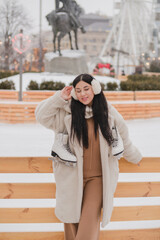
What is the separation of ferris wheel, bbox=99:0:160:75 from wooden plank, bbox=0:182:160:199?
2125 inches

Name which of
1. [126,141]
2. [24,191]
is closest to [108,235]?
[24,191]

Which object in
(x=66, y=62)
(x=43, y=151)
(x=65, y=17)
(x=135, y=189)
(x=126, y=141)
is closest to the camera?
(x=126, y=141)

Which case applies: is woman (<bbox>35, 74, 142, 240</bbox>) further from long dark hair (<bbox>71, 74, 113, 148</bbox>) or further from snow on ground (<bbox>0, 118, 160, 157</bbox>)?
snow on ground (<bbox>0, 118, 160, 157</bbox>)

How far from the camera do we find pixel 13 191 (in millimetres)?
2797

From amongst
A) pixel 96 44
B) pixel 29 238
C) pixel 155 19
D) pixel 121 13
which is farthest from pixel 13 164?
pixel 96 44

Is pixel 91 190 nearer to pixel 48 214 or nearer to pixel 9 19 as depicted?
pixel 48 214

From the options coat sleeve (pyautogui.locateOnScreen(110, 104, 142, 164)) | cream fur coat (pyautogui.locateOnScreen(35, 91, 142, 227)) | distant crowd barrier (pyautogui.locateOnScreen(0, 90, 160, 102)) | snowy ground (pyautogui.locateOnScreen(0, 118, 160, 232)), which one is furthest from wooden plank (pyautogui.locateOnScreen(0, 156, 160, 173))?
distant crowd barrier (pyautogui.locateOnScreen(0, 90, 160, 102))

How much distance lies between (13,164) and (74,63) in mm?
18964

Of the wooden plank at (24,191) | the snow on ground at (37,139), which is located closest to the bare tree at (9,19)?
the snow on ground at (37,139)

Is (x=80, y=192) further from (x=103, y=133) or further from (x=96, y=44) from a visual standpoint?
(x=96, y=44)

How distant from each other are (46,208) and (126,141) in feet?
3.39

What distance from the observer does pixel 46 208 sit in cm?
291

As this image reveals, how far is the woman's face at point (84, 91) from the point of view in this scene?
7.71 ft

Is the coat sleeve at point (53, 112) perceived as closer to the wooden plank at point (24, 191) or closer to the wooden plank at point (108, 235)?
the wooden plank at point (24, 191)
